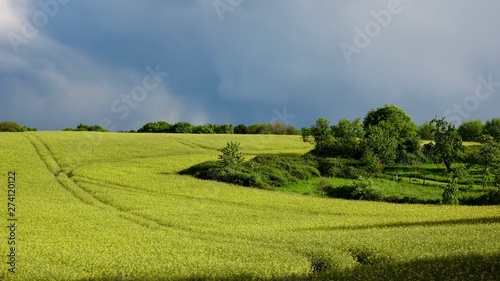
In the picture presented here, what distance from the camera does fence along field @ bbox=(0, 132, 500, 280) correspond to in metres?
21.9

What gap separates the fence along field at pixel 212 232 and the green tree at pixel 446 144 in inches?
1141

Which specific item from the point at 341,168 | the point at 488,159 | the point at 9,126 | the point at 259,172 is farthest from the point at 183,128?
the point at 488,159

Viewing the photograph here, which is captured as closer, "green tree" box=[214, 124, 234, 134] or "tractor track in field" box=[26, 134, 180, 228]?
"tractor track in field" box=[26, 134, 180, 228]

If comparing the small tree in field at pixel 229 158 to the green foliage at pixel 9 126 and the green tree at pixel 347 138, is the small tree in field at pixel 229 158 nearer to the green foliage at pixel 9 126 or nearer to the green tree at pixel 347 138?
the green tree at pixel 347 138

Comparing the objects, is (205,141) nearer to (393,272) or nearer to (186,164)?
(186,164)

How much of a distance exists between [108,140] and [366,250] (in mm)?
71200

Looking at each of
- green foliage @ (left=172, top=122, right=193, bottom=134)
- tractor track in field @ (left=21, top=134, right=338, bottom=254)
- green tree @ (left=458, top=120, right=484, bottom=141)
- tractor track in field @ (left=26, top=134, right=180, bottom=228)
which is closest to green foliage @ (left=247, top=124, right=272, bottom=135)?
green foliage @ (left=172, top=122, right=193, bottom=134)

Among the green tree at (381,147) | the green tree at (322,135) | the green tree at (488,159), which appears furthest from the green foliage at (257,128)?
the green tree at (488,159)

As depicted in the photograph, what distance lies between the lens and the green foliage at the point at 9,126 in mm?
129250

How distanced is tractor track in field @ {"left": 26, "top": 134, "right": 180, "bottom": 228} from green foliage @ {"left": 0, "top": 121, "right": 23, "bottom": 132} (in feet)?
157

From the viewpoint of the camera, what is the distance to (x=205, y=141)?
320 feet

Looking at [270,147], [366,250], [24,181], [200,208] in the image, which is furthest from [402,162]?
[366,250]

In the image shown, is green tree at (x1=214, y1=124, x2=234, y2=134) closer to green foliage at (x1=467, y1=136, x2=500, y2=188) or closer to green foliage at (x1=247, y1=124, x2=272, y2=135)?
green foliage at (x1=247, y1=124, x2=272, y2=135)

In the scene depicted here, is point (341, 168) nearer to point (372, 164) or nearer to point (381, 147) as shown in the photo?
point (372, 164)
